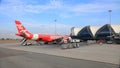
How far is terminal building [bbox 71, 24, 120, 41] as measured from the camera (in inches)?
3063

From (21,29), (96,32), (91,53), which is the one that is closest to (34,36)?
(21,29)

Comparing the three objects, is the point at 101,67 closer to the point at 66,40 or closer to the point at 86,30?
the point at 66,40

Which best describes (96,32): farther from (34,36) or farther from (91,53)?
(91,53)

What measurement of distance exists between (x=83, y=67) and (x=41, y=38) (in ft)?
148

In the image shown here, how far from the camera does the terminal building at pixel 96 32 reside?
255 ft

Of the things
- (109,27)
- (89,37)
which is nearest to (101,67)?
(109,27)

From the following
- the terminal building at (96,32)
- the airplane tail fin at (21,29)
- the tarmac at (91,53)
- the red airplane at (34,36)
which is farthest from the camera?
the terminal building at (96,32)

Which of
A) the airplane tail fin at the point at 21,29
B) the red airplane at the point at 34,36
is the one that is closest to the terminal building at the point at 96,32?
the red airplane at the point at 34,36

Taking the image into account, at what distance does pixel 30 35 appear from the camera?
5497 centimetres

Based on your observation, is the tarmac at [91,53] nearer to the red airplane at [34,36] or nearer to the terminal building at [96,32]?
the red airplane at [34,36]

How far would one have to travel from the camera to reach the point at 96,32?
8588 centimetres

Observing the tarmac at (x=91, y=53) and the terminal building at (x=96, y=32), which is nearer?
the tarmac at (x=91, y=53)

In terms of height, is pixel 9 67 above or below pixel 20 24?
below

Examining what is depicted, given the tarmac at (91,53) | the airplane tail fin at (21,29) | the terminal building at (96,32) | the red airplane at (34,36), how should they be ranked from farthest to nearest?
the terminal building at (96,32), the red airplane at (34,36), the airplane tail fin at (21,29), the tarmac at (91,53)
